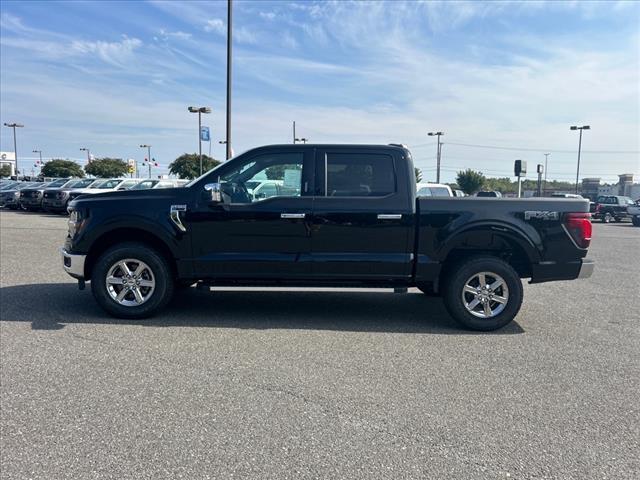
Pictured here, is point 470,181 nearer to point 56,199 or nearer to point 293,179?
point 56,199

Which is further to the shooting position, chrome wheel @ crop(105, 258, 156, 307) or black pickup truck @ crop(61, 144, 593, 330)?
chrome wheel @ crop(105, 258, 156, 307)

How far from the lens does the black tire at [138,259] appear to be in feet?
19.2

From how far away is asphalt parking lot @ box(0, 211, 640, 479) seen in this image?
3.04m

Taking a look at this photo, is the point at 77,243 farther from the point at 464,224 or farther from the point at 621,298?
the point at 621,298

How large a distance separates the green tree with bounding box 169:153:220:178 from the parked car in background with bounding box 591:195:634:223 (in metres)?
40.3

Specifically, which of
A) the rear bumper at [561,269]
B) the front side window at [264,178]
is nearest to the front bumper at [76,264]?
the front side window at [264,178]

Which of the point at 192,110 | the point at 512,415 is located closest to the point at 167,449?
the point at 512,415

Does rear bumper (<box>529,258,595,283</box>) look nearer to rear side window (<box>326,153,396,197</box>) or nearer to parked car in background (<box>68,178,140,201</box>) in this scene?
rear side window (<box>326,153,396,197</box>)

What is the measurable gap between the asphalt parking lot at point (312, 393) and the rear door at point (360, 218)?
0.69 metres

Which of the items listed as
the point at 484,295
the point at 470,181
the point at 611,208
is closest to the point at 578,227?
the point at 484,295

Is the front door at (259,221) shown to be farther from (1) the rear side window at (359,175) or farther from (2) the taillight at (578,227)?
(2) the taillight at (578,227)

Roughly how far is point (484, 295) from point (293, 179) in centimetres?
253

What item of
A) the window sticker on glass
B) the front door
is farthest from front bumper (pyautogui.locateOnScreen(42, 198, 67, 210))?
the window sticker on glass

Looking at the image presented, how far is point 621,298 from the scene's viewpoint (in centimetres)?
768
